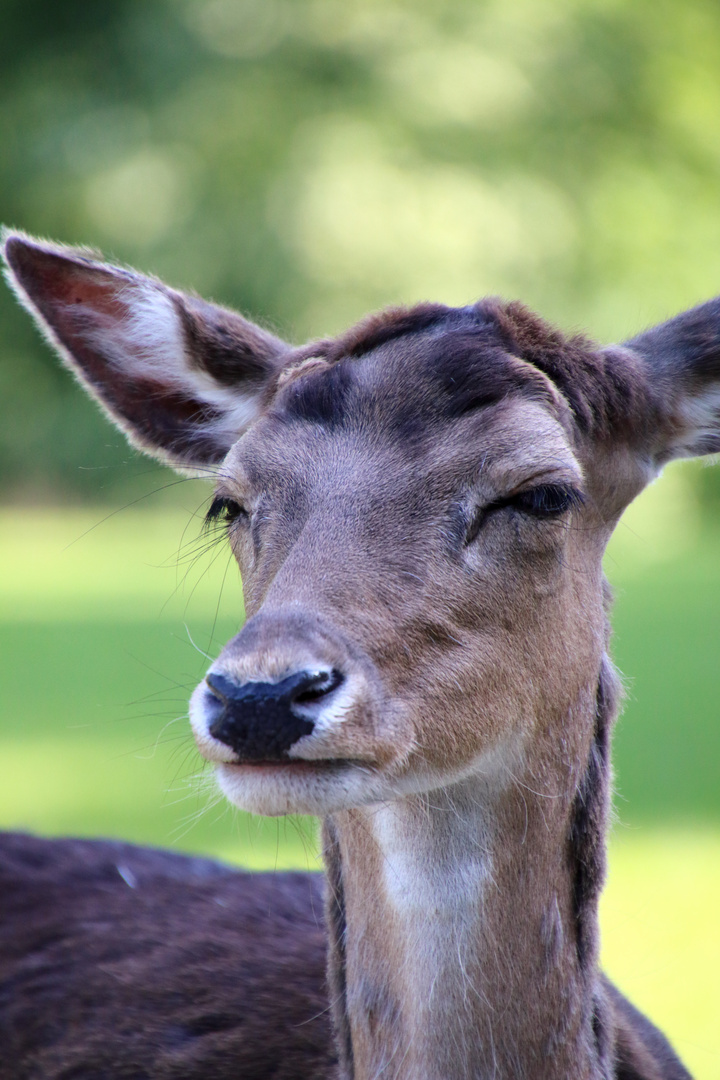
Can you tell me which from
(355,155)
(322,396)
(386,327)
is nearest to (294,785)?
(322,396)

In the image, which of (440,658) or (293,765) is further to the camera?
(440,658)

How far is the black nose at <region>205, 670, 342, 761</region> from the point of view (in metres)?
2.74

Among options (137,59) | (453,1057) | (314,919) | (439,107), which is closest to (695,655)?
(314,919)

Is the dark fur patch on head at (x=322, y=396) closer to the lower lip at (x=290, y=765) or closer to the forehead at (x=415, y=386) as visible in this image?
the forehead at (x=415, y=386)

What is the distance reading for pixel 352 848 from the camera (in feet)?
11.9

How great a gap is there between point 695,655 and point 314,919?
474 inches

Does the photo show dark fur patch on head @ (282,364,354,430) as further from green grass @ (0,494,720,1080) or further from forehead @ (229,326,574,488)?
green grass @ (0,494,720,1080)

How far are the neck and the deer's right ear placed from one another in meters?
1.51

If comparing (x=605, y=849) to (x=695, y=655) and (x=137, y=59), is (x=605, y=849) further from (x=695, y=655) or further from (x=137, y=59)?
(x=137, y=59)

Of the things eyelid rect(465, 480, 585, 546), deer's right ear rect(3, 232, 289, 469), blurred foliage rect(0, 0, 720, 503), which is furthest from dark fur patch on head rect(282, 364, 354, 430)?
blurred foliage rect(0, 0, 720, 503)

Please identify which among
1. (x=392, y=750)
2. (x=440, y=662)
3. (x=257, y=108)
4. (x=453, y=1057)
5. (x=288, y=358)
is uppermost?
(x=257, y=108)

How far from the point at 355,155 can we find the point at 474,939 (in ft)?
116

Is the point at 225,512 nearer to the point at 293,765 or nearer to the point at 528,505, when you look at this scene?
the point at 528,505

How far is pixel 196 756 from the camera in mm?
4090
